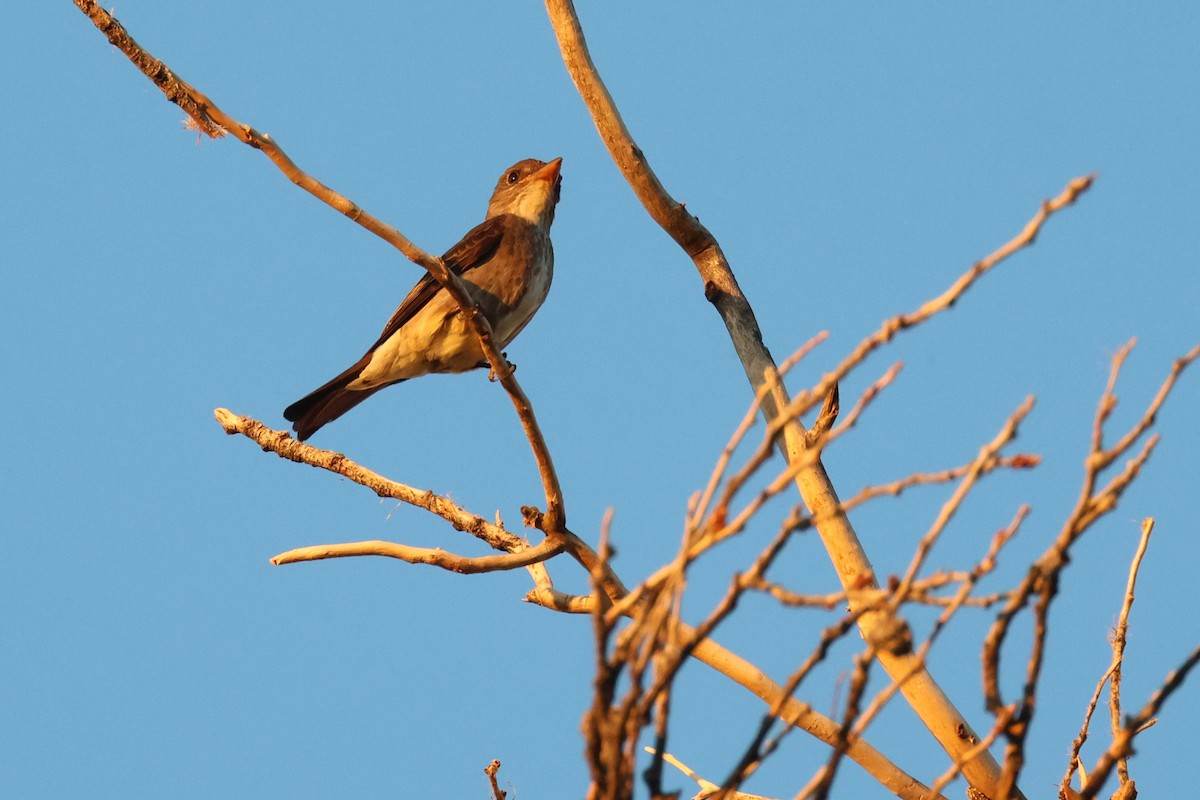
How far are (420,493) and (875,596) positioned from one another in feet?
10.5

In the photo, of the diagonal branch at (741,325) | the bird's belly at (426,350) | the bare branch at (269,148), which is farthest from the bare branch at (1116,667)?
the bird's belly at (426,350)

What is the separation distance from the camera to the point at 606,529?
2.13 m

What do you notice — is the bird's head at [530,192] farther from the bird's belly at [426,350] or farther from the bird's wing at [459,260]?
the bird's belly at [426,350]

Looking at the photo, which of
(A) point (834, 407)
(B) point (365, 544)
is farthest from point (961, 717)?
(B) point (365, 544)

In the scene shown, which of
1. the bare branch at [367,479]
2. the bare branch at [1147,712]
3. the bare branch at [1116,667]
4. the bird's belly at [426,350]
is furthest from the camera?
the bird's belly at [426,350]

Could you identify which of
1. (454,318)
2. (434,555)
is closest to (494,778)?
(434,555)

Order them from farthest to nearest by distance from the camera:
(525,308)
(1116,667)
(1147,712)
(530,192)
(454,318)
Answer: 1. (530,192)
2. (525,308)
3. (454,318)
4. (1116,667)
5. (1147,712)

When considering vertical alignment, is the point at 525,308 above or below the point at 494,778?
above

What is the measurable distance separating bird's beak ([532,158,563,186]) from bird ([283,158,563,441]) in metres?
0.43

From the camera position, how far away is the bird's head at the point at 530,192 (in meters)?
7.91

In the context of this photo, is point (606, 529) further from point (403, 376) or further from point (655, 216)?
point (403, 376)

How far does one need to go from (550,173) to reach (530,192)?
0.61 feet

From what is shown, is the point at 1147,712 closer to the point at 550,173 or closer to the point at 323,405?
the point at 323,405

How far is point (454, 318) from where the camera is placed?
686cm
